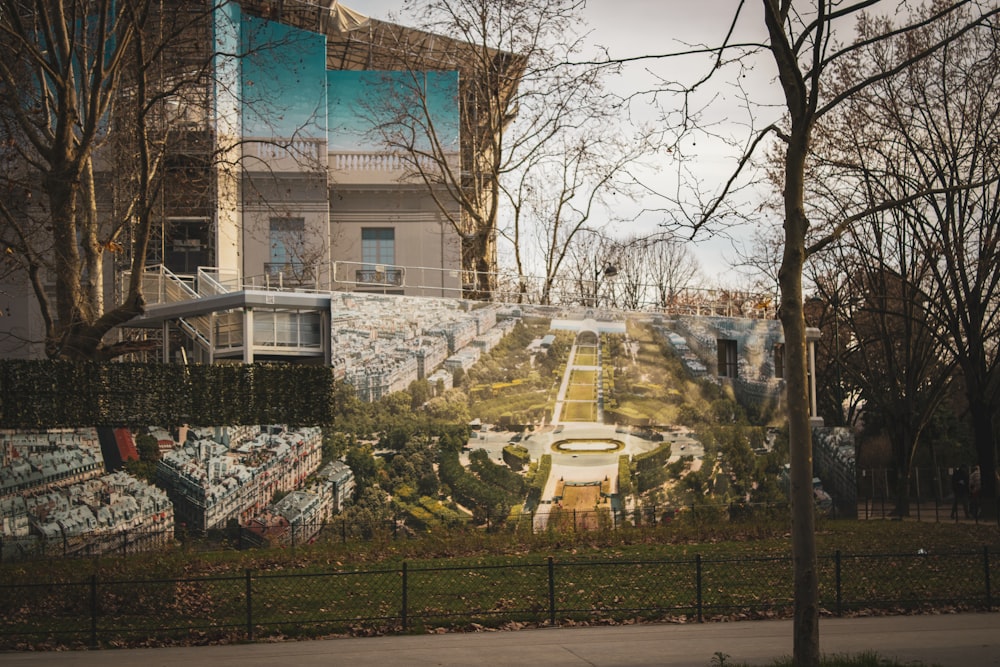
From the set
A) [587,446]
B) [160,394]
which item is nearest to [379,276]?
[587,446]

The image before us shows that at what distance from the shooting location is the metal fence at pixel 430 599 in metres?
13.7

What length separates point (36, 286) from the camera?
20578 mm

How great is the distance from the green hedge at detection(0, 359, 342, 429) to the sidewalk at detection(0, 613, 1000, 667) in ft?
34.0

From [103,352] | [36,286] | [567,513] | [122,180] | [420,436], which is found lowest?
[567,513]

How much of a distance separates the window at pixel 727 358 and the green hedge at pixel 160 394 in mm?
13042

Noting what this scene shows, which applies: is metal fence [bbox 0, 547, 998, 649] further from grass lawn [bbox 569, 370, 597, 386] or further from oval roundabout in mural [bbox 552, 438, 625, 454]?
grass lawn [bbox 569, 370, 597, 386]

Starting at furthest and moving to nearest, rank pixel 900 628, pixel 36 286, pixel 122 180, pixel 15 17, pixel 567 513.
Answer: pixel 122 180 → pixel 567 513 → pixel 36 286 → pixel 15 17 → pixel 900 628

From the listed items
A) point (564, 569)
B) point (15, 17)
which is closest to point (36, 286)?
point (15, 17)

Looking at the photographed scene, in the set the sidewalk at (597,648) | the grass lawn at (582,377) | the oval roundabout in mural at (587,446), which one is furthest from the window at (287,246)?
the sidewalk at (597,648)

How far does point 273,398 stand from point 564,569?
29.2ft

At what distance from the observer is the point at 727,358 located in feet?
109

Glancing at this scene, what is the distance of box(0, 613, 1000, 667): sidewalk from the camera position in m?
12.0

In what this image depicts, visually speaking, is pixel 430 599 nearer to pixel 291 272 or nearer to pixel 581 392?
pixel 581 392

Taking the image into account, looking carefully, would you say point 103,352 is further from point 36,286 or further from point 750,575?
point 750,575
